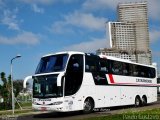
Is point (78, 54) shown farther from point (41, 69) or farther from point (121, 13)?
point (121, 13)

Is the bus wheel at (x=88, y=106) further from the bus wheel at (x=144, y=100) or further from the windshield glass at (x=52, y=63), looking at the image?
the bus wheel at (x=144, y=100)

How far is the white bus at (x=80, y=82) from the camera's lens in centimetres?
2133

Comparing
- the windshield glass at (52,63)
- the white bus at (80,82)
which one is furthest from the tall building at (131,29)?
the windshield glass at (52,63)

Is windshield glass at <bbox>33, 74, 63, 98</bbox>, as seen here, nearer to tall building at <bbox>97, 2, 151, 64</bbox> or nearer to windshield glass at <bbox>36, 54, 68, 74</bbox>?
windshield glass at <bbox>36, 54, 68, 74</bbox>

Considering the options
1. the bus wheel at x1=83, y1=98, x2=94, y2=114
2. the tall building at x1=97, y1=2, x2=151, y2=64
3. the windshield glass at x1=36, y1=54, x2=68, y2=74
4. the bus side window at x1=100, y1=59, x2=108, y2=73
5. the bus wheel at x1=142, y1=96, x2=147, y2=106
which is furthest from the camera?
the tall building at x1=97, y1=2, x2=151, y2=64

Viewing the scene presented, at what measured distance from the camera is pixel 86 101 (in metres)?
23.3

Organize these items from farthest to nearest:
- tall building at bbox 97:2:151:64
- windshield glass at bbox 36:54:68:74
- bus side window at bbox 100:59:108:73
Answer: tall building at bbox 97:2:151:64, bus side window at bbox 100:59:108:73, windshield glass at bbox 36:54:68:74

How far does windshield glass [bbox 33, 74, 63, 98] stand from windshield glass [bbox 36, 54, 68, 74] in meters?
0.57

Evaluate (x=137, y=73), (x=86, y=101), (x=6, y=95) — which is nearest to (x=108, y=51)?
(x=6, y=95)

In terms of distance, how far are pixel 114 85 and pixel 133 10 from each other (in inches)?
6008

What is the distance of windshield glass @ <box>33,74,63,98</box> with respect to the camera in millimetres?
21297

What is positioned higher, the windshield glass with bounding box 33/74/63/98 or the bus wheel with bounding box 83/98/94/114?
the windshield glass with bounding box 33/74/63/98

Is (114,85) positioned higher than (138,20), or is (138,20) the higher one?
(138,20)

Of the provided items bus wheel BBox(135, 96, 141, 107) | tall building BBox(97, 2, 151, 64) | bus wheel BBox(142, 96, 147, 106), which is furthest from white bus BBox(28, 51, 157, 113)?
tall building BBox(97, 2, 151, 64)
